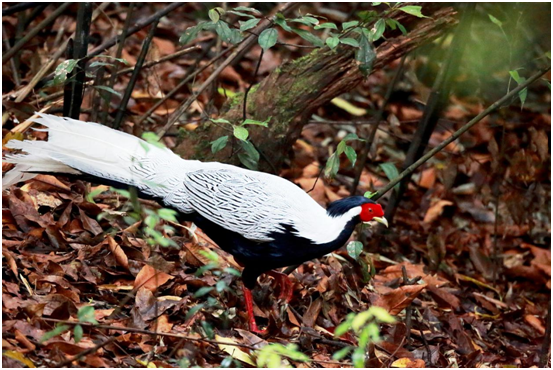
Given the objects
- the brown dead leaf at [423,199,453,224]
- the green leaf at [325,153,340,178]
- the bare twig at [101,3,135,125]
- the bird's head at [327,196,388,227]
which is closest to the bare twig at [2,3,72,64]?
the bare twig at [101,3,135,125]

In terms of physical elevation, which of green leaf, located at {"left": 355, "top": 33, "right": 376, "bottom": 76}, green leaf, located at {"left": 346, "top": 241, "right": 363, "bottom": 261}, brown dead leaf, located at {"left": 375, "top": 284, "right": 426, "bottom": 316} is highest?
green leaf, located at {"left": 355, "top": 33, "right": 376, "bottom": 76}

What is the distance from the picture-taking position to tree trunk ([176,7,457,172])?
4.90 metres

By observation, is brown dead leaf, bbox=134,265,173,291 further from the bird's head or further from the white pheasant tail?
the bird's head

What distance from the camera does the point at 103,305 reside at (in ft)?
13.0

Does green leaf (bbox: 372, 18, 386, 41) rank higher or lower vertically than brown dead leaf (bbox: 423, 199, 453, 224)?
higher

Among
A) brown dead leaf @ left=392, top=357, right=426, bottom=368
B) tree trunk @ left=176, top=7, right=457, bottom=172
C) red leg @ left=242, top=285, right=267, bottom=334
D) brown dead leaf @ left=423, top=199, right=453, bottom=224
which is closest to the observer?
red leg @ left=242, top=285, right=267, bottom=334

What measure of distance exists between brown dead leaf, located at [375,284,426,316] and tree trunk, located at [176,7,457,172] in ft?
3.77

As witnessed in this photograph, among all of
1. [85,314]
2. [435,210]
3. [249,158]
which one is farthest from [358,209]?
[435,210]

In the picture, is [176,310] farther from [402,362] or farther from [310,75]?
[310,75]

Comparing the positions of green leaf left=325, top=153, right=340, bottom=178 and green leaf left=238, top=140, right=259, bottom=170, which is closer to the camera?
green leaf left=325, top=153, right=340, bottom=178

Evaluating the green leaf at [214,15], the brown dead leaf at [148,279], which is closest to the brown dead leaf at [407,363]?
the brown dead leaf at [148,279]

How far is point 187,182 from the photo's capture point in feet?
13.1

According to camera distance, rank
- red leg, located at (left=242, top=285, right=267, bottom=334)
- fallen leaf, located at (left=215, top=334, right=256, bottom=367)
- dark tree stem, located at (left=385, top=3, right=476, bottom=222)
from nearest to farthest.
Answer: fallen leaf, located at (left=215, top=334, right=256, bottom=367), red leg, located at (left=242, top=285, right=267, bottom=334), dark tree stem, located at (left=385, top=3, right=476, bottom=222)

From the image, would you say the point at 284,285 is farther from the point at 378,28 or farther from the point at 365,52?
the point at 378,28
